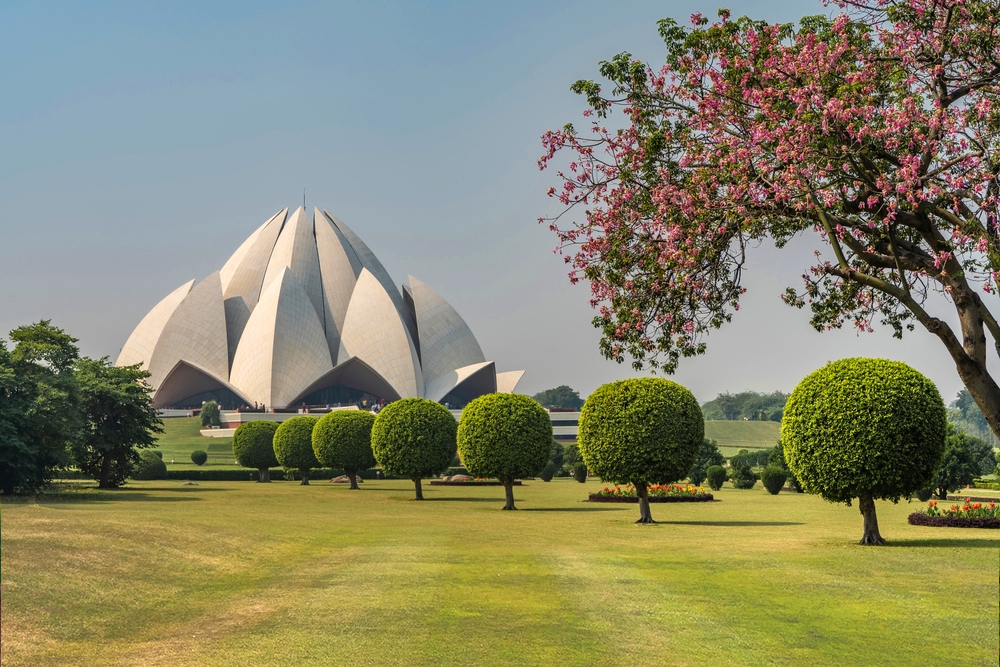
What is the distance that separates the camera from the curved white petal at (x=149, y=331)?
8569 cm

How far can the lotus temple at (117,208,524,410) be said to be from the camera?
81.2m

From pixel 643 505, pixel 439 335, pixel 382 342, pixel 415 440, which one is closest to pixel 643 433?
pixel 643 505

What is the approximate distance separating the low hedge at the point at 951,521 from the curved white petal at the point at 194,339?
70524 millimetres

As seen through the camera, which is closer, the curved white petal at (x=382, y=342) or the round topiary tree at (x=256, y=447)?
the round topiary tree at (x=256, y=447)

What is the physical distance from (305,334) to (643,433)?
199 ft

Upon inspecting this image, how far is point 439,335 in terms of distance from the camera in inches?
3607

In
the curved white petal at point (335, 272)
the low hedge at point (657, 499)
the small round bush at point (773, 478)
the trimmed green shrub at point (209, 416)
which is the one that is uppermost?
the curved white petal at point (335, 272)

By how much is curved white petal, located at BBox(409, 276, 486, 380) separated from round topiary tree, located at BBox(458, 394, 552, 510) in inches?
2367

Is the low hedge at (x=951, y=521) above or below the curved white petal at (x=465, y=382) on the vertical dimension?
below

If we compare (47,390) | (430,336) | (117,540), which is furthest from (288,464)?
(430,336)

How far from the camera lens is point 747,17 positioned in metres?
11.7

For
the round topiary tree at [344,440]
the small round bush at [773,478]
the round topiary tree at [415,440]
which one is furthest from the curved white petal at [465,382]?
the round topiary tree at [415,440]

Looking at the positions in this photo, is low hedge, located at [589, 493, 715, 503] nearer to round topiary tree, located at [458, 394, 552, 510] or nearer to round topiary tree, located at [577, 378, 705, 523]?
round topiary tree, located at [458, 394, 552, 510]

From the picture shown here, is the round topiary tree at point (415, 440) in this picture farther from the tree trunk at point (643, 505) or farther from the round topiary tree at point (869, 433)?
the round topiary tree at point (869, 433)
